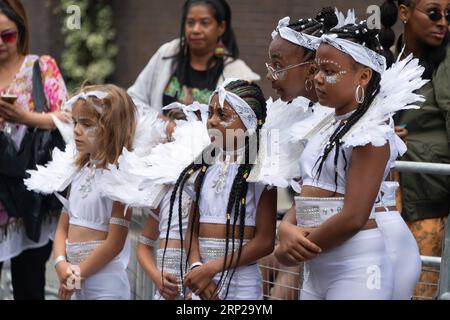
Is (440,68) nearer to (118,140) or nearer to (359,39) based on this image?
(359,39)

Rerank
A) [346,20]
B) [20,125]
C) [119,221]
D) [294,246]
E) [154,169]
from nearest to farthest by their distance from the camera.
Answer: [294,246] → [346,20] → [154,169] → [119,221] → [20,125]

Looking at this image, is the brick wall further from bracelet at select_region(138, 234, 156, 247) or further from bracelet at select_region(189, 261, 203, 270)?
bracelet at select_region(189, 261, 203, 270)

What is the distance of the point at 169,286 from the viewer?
5.02 meters

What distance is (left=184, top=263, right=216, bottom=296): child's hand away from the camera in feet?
15.8

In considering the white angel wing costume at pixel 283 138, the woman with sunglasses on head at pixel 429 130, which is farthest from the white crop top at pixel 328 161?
the woman with sunglasses on head at pixel 429 130

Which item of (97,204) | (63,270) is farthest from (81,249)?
(97,204)

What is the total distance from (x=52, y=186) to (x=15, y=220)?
2.60 ft

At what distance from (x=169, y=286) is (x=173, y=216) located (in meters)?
0.35

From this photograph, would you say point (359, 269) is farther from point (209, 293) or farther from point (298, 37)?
point (298, 37)

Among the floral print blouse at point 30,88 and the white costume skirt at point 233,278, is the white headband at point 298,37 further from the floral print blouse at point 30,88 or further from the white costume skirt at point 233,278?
the floral print blouse at point 30,88
